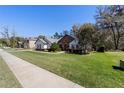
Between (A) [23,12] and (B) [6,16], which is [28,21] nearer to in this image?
(A) [23,12]

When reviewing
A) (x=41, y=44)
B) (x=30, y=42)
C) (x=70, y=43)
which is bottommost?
(x=41, y=44)

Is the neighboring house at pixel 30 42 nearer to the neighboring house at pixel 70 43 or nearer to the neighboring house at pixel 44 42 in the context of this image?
the neighboring house at pixel 44 42

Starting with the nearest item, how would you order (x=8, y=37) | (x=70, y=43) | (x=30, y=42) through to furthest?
1. (x=70, y=43)
2. (x=8, y=37)
3. (x=30, y=42)

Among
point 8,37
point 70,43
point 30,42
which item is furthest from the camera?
point 30,42

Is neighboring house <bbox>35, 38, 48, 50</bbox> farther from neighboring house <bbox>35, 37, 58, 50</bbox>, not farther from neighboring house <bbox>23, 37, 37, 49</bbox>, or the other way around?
neighboring house <bbox>23, 37, 37, 49</bbox>

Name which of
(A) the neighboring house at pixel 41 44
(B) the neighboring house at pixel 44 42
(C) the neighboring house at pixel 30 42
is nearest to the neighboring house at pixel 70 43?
(B) the neighboring house at pixel 44 42

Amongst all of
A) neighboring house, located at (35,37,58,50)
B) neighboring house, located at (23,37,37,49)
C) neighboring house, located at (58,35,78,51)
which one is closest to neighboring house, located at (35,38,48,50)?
neighboring house, located at (35,37,58,50)

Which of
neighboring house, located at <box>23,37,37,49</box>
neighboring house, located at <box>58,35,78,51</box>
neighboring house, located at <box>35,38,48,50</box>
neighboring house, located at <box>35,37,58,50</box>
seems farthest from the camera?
neighboring house, located at <box>23,37,37,49</box>

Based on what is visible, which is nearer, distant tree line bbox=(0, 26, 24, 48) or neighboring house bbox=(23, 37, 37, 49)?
distant tree line bbox=(0, 26, 24, 48)

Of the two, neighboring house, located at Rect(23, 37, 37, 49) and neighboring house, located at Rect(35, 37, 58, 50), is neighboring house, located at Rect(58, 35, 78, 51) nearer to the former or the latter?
neighboring house, located at Rect(35, 37, 58, 50)

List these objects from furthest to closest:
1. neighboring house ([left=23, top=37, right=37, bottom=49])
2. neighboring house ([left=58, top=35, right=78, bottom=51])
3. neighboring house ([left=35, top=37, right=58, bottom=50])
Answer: neighboring house ([left=23, top=37, right=37, bottom=49]) → neighboring house ([left=35, top=37, right=58, bottom=50]) → neighboring house ([left=58, top=35, right=78, bottom=51])

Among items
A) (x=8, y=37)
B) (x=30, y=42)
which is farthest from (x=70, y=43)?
(x=30, y=42)

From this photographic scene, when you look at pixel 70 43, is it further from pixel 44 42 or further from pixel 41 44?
pixel 41 44
